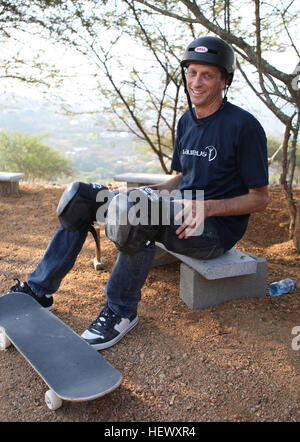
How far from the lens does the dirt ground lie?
5.20ft

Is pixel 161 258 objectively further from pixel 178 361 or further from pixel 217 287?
pixel 178 361

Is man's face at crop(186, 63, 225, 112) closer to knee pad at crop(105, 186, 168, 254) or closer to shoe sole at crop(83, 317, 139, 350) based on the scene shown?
knee pad at crop(105, 186, 168, 254)

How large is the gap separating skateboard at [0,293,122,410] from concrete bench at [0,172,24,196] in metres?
3.08

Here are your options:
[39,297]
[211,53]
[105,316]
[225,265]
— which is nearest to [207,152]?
[211,53]

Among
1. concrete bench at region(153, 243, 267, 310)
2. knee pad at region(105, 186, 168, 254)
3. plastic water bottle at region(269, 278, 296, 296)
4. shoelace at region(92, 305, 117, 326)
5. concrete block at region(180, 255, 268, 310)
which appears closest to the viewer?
knee pad at region(105, 186, 168, 254)

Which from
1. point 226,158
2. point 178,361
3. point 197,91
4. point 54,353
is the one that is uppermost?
point 197,91

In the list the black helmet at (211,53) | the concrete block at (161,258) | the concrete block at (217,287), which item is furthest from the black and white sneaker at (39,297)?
the black helmet at (211,53)

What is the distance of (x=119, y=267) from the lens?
1.94 meters

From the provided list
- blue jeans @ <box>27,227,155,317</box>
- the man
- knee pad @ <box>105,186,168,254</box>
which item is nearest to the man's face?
the man

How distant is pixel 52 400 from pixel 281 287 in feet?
5.34

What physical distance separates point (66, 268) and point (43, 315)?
277mm

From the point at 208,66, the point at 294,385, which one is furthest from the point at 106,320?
the point at 208,66

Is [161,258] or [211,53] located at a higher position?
[211,53]

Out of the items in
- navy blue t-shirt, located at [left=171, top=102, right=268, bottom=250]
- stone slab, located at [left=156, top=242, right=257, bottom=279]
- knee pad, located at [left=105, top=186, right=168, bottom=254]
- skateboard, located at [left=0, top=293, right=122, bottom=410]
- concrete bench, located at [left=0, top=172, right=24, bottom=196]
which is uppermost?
navy blue t-shirt, located at [left=171, top=102, right=268, bottom=250]
